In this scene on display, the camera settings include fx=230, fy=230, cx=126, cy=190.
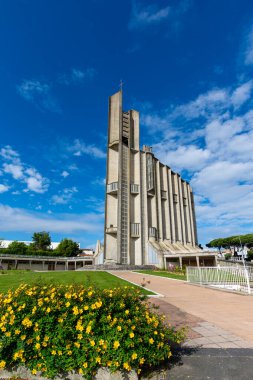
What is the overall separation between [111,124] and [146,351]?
149 ft

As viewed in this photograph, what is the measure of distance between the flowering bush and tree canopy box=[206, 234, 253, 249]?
62.7 metres

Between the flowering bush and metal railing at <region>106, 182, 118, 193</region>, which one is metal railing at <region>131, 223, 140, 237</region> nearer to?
metal railing at <region>106, 182, 118, 193</region>

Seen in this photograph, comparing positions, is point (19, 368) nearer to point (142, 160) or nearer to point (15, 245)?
point (142, 160)

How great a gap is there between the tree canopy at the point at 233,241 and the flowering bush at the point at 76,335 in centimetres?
6273

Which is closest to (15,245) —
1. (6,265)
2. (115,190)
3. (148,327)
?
(6,265)

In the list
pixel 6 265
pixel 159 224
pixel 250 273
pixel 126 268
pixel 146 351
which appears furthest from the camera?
pixel 6 265

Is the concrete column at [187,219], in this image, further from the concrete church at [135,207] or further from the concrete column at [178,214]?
the concrete church at [135,207]

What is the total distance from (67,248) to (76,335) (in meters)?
70.6

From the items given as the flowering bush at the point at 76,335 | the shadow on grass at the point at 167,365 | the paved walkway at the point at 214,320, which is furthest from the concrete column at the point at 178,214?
the flowering bush at the point at 76,335

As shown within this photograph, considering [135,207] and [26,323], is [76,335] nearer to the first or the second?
[26,323]

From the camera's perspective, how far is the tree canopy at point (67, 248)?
226ft

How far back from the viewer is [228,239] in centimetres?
8288

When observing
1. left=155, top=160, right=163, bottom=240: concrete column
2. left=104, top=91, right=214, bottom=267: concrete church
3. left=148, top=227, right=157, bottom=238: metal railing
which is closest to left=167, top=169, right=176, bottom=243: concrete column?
left=104, top=91, right=214, bottom=267: concrete church

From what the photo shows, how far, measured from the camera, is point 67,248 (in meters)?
69.9
